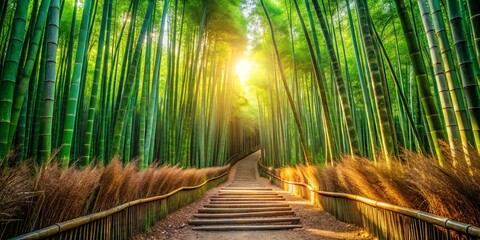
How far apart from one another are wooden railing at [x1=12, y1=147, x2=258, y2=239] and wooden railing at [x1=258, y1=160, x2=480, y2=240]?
2037 millimetres

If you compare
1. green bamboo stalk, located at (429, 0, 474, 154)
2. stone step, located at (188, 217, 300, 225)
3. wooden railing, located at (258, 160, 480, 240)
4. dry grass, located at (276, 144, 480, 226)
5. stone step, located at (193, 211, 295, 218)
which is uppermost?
green bamboo stalk, located at (429, 0, 474, 154)

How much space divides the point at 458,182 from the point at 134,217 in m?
2.61

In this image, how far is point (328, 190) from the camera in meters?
3.96

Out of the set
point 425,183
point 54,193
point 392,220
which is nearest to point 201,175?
point 392,220

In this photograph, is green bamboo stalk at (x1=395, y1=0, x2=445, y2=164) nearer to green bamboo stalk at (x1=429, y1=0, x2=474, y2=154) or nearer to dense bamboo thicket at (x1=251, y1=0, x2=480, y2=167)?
dense bamboo thicket at (x1=251, y1=0, x2=480, y2=167)

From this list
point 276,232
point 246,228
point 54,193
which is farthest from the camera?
point 246,228

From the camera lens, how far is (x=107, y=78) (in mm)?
7621

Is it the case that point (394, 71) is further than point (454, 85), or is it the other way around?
point (394, 71)

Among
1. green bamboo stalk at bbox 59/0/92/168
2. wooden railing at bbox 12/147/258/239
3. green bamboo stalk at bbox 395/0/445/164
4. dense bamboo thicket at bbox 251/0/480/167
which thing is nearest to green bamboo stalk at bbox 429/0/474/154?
dense bamboo thicket at bbox 251/0/480/167

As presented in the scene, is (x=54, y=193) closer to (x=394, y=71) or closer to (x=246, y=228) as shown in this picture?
(x=246, y=228)

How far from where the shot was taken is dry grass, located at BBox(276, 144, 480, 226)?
53.4 inches

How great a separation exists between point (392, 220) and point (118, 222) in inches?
87.8

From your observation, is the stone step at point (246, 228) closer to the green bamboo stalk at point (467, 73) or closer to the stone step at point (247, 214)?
the stone step at point (247, 214)

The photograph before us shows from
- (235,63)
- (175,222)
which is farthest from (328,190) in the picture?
(235,63)
